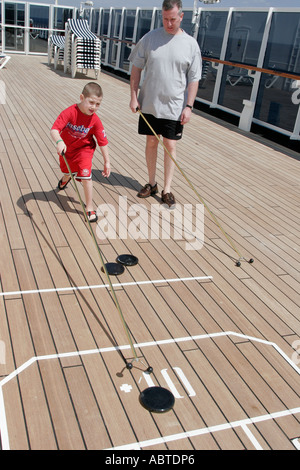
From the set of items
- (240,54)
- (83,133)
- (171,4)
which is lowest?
(83,133)

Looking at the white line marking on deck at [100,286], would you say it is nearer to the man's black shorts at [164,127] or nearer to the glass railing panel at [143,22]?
the man's black shorts at [164,127]

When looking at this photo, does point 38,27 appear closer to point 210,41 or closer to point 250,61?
point 210,41

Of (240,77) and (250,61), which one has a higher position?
(250,61)

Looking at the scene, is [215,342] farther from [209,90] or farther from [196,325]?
[209,90]

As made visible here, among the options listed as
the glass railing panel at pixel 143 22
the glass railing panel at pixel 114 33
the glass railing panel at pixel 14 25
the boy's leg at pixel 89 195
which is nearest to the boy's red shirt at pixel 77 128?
the boy's leg at pixel 89 195

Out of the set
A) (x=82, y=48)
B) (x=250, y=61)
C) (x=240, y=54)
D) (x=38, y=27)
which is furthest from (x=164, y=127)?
(x=38, y=27)

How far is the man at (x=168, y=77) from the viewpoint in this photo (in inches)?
132

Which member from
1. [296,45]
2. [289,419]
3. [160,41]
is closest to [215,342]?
[289,419]

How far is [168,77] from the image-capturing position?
11.2ft

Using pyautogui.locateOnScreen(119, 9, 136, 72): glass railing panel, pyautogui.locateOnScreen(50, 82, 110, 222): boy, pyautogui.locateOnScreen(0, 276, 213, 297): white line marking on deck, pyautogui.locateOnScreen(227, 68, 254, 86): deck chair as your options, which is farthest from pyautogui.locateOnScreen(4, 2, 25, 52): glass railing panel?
pyautogui.locateOnScreen(0, 276, 213, 297): white line marking on deck

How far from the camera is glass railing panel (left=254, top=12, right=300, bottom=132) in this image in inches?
255

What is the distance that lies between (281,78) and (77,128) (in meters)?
4.67

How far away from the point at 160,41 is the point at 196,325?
87.5 inches

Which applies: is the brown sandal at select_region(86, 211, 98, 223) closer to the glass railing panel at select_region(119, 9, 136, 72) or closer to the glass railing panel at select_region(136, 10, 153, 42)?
the glass railing panel at select_region(136, 10, 153, 42)
